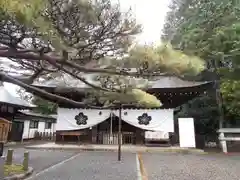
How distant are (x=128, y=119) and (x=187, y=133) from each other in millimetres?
2977

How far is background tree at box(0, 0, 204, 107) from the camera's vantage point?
10.1 feet

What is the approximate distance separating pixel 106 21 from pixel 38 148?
335 inches

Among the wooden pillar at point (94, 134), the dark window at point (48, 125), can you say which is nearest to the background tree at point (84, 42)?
the wooden pillar at point (94, 134)

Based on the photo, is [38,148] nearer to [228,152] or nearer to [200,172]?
[200,172]

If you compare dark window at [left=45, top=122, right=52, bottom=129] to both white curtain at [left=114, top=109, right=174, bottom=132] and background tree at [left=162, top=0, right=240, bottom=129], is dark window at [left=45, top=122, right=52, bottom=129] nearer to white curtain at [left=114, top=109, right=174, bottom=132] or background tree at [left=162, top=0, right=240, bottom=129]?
white curtain at [left=114, top=109, right=174, bottom=132]

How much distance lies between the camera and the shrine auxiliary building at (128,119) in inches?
444

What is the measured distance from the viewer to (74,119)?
1233cm

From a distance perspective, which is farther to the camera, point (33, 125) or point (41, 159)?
point (33, 125)

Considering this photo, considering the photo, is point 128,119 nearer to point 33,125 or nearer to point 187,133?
point 187,133

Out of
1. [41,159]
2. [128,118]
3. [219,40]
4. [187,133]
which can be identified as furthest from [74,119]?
[219,40]

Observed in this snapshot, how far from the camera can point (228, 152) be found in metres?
10.6

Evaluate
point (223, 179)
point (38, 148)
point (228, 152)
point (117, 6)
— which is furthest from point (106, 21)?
point (228, 152)

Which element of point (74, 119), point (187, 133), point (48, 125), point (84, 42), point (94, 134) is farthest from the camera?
point (48, 125)

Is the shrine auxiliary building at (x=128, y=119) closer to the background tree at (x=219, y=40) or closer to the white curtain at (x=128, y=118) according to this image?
the white curtain at (x=128, y=118)
